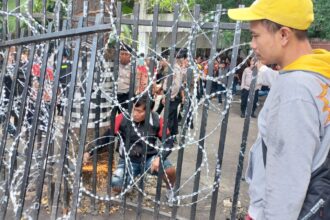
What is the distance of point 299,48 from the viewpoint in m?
1.57

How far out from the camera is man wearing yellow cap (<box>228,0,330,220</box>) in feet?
4.56

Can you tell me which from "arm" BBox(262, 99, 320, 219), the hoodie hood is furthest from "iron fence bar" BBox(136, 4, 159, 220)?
"arm" BBox(262, 99, 320, 219)

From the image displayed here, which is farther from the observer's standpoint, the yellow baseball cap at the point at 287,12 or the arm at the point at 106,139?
the arm at the point at 106,139

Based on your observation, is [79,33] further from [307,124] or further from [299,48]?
[307,124]

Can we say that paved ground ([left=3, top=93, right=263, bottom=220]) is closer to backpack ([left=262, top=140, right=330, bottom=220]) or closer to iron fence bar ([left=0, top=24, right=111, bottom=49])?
iron fence bar ([left=0, top=24, right=111, bottom=49])

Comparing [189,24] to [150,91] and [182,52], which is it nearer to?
[150,91]

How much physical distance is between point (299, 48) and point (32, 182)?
3.75 meters

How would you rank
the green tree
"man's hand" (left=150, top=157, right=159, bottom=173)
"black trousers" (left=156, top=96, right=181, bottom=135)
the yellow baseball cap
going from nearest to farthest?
the yellow baseball cap → "man's hand" (left=150, top=157, right=159, bottom=173) → "black trousers" (left=156, top=96, right=181, bottom=135) → the green tree

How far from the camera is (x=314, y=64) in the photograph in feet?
4.83

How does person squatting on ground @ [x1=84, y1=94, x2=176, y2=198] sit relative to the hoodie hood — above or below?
below

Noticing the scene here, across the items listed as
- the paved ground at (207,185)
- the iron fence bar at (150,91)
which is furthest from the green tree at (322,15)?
the iron fence bar at (150,91)

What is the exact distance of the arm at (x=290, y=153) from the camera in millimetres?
1379

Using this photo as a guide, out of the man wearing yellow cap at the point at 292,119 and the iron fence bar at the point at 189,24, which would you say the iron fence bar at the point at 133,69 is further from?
the man wearing yellow cap at the point at 292,119

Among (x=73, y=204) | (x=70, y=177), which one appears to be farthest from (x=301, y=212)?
(x=70, y=177)
